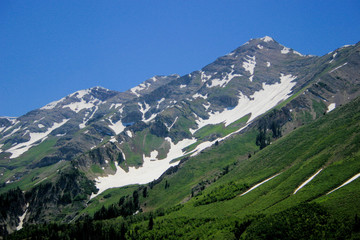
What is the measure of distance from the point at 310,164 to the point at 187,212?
5276cm

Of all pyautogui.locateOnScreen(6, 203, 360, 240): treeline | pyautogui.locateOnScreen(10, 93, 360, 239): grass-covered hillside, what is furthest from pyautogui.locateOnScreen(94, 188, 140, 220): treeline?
pyautogui.locateOnScreen(6, 203, 360, 240): treeline

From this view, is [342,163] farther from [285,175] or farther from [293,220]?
[293,220]

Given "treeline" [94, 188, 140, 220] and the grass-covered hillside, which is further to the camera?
"treeline" [94, 188, 140, 220]

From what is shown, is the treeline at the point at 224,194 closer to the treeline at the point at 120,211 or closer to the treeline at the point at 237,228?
the treeline at the point at 237,228

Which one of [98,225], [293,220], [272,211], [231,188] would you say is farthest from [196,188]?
[293,220]

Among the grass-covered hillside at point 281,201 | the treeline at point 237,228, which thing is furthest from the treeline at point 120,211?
the treeline at point 237,228

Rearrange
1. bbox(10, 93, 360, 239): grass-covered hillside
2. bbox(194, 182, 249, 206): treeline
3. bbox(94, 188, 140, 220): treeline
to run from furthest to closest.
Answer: bbox(94, 188, 140, 220): treeline, bbox(194, 182, 249, 206): treeline, bbox(10, 93, 360, 239): grass-covered hillside

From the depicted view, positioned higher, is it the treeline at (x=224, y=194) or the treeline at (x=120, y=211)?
the treeline at (x=120, y=211)

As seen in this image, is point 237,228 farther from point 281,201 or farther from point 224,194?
point 224,194

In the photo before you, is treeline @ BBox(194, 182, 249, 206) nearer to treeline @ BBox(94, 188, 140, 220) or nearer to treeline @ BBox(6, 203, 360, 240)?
treeline @ BBox(6, 203, 360, 240)

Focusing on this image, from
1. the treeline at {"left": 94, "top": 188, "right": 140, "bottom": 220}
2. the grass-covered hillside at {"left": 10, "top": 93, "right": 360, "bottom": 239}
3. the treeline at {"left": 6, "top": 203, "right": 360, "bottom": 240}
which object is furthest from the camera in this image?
the treeline at {"left": 94, "top": 188, "right": 140, "bottom": 220}

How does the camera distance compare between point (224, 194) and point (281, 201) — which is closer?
point (281, 201)

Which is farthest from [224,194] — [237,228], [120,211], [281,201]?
[120,211]

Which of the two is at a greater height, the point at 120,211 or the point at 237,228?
the point at 120,211
